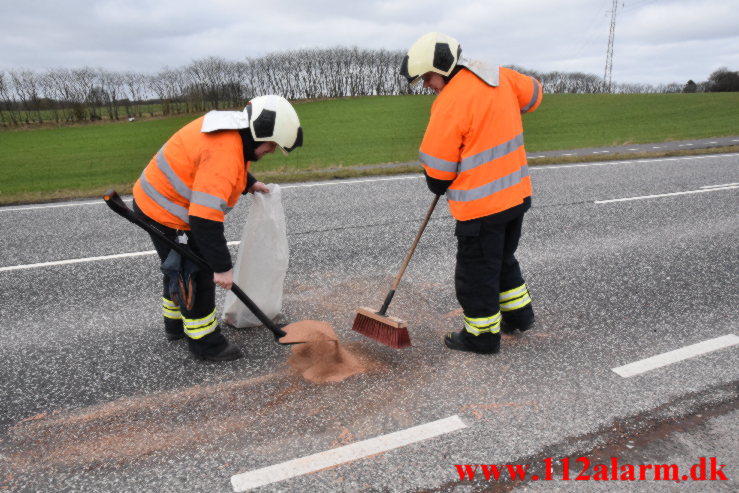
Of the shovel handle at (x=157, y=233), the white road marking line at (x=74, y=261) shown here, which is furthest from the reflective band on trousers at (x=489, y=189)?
the white road marking line at (x=74, y=261)

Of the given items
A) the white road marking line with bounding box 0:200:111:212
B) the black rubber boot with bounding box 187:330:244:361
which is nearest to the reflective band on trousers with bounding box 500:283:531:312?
the black rubber boot with bounding box 187:330:244:361

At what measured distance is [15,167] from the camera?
59.8 feet

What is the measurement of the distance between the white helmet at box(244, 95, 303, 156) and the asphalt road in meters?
1.46

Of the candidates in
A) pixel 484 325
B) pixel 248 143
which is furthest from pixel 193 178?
pixel 484 325

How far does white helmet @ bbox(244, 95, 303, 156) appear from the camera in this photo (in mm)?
2935

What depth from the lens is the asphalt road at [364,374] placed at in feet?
8.22

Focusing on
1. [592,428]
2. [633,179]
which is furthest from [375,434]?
[633,179]

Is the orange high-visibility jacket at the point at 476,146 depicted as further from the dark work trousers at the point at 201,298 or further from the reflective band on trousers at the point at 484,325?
the dark work trousers at the point at 201,298

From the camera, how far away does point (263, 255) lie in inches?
146

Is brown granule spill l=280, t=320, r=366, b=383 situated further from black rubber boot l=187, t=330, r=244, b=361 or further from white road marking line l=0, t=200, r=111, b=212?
white road marking line l=0, t=200, r=111, b=212

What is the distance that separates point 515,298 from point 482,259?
0.52m

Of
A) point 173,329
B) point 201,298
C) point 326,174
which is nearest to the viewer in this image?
point 201,298

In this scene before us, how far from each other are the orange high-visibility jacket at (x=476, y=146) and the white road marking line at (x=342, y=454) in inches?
49.9

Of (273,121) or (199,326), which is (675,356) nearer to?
(273,121)
